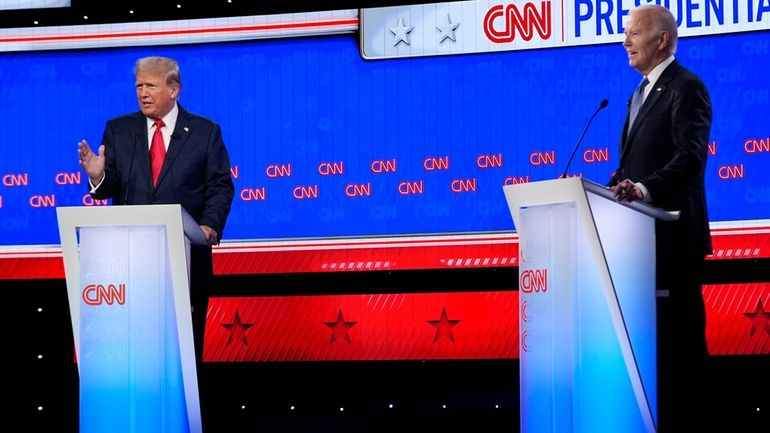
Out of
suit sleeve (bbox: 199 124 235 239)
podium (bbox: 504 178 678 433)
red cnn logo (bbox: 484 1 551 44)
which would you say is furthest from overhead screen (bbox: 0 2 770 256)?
Answer: podium (bbox: 504 178 678 433)

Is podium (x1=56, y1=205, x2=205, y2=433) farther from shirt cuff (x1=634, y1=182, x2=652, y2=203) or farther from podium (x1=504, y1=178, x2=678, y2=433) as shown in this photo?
shirt cuff (x1=634, y1=182, x2=652, y2=203)

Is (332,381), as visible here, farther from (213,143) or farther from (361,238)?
(213,143)

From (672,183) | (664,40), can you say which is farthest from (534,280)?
(664,40)

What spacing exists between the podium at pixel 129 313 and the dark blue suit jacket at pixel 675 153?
126 cm

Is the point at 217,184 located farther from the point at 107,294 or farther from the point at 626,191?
the point at 626,191

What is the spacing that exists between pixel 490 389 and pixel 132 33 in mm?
2220

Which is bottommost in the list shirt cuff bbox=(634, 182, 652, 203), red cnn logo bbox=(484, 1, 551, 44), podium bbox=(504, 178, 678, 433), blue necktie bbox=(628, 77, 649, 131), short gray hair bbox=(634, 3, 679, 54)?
podium bbox=(504, 178, 678, 433)

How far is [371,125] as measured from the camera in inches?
184

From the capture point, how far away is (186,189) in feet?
11.3

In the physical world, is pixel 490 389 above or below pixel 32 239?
below

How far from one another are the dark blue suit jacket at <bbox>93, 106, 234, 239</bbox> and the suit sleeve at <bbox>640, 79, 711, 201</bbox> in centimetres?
135

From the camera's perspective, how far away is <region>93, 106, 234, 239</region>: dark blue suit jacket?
11.2 ft

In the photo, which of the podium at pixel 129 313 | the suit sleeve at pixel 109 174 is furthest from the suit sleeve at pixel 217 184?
the podium at pixel 129 313

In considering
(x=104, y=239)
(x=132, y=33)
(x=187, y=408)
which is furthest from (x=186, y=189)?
(x=132, y=33)
